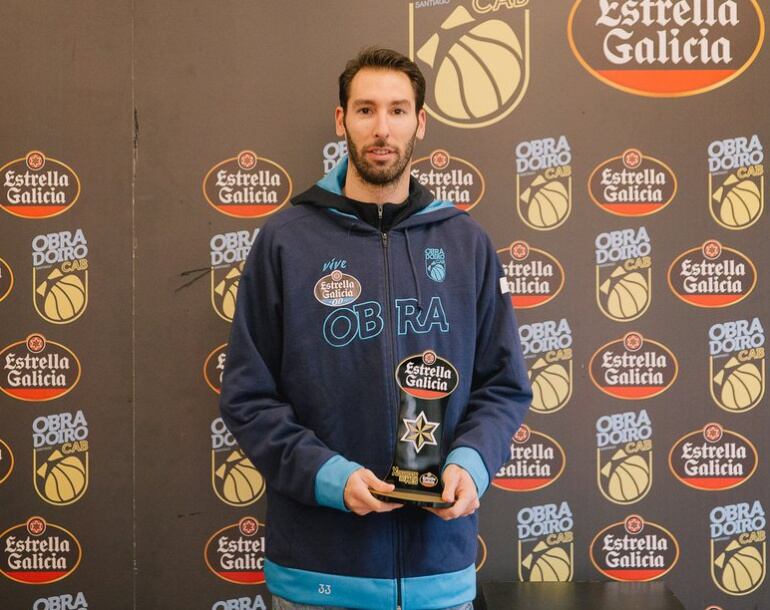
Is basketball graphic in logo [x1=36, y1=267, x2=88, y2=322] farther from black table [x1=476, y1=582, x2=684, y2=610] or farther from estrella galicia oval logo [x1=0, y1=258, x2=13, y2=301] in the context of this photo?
black table [x1=476, y1=582, x2=684, y2=610]

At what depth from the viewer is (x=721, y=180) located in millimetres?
2240

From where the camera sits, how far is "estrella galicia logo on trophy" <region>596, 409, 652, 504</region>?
2248 mm

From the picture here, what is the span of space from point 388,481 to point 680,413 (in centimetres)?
116

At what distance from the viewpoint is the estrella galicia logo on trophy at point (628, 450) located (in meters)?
2.25

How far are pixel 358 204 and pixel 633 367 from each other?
3.40ft

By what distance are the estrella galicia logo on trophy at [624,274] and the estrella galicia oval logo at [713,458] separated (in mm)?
403

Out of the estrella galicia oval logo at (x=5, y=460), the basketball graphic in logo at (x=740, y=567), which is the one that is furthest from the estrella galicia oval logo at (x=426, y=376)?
the estrella galicia oval logo at (x=5, y=460)

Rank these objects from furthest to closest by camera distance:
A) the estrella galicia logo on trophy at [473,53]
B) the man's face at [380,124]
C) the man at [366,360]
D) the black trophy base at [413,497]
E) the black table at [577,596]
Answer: the estrella galicia logo on trophy at [473,53]
the black table at [577,596]
the man's face at [380,124]
the man at [366,360]
the black trophy base at [413,497]

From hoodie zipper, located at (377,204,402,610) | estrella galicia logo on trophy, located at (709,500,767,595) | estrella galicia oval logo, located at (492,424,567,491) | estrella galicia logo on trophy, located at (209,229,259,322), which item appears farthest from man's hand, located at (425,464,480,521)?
estrella galicia logo on trophy, located at (709,500,767,595)

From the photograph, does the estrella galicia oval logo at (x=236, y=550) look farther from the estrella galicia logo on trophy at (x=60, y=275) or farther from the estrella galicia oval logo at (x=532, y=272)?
the estrella galicia oval logo at (x=532, y=272)

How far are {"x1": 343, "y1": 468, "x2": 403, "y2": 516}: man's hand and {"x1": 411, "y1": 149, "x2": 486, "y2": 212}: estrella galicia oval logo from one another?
1.04 meters

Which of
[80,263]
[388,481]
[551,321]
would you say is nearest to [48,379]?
[80,263]

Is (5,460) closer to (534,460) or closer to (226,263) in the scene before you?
(226,263)

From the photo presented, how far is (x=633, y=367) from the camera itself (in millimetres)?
2246
